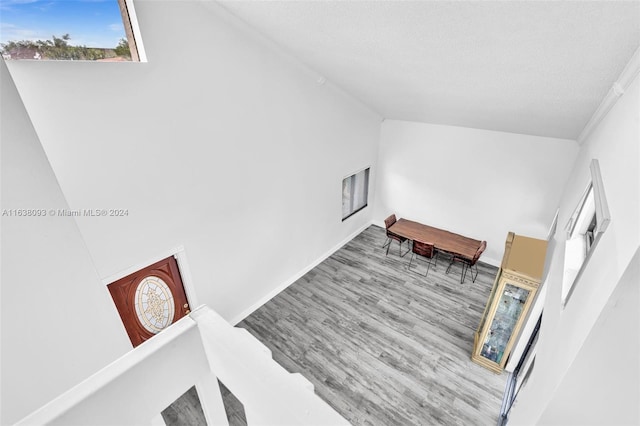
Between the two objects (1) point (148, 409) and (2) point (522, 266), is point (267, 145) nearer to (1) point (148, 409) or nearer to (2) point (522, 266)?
(1) point (148, 409)

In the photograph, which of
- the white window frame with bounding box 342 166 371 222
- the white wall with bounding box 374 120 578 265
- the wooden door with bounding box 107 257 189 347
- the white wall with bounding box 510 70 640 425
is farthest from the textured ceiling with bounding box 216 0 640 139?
the wooden door with bounding box 107 257 189 347

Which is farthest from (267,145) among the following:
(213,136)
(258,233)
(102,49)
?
(102,49)

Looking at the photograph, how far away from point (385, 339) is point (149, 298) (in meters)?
3.41

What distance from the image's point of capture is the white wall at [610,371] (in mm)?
1033

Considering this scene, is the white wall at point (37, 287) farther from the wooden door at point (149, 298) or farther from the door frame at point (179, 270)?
the wooden door at point (149, 298)

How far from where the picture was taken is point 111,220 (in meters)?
2.78

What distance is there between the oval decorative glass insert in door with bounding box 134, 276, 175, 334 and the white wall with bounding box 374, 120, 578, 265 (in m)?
5.47

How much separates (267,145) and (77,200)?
2303 millimetres

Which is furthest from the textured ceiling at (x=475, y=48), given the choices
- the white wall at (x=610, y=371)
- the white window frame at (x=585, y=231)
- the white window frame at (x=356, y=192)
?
the white window frame at (x=356, y=192)

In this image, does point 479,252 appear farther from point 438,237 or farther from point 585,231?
point 585,231

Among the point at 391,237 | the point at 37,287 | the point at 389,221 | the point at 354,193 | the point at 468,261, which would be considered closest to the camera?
the point at 37,287

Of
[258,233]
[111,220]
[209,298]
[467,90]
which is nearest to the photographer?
[111,220]

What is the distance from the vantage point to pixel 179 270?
3602 mm

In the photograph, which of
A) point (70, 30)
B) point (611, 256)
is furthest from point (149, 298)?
point (611, 256)
